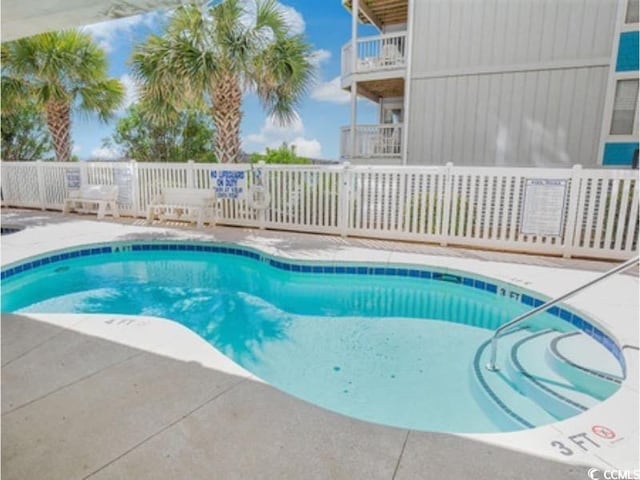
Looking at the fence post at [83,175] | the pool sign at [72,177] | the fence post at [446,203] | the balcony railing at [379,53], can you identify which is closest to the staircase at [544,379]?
the fence post at [446,203]

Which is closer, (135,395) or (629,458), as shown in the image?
(629,458)

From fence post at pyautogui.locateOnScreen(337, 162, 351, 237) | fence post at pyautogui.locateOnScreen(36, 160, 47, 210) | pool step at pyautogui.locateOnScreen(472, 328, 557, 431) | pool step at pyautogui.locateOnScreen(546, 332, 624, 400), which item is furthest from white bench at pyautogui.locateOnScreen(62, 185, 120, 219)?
pool step at pyautogui.locateOnScreen(546, 332, 624, 400)

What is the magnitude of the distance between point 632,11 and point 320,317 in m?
9.48

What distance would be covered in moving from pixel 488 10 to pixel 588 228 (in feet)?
21.7

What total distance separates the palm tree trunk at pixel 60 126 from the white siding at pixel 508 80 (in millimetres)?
Result: 9744

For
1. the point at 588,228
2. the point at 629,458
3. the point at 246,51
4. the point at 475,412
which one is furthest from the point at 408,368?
the point at 246,51

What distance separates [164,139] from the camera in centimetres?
1520

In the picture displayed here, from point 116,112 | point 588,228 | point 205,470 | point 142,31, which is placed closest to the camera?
point 205,470

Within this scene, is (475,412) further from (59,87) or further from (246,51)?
(59,87)

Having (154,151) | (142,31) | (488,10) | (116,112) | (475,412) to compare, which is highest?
(488,10)

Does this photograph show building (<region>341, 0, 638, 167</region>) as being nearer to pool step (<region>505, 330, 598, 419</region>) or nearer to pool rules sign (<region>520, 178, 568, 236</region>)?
pool rules sign (<region>520, 178, 568, 236</region>)

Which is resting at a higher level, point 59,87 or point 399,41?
point 399,41

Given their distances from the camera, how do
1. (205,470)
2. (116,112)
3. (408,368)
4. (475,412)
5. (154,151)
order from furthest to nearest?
(154,151)
(116,112)
(408,368)
(475,412)
(205,470)

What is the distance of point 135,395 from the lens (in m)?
2.28
